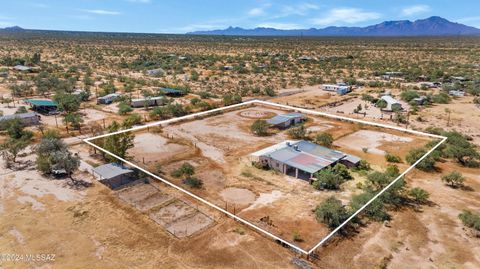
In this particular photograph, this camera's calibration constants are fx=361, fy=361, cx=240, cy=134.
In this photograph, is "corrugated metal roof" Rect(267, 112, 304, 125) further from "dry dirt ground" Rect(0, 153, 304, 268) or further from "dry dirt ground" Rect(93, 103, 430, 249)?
"dry dirt ground" Rect(0, 153, 304, 268)

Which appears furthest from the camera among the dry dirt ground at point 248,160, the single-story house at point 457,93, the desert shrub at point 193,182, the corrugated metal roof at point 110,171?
the single-story house at point 457,93

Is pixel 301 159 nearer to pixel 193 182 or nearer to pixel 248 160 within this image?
pixel 248 160

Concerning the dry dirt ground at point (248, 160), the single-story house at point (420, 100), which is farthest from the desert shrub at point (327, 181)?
the single-story house at point (420, 100)

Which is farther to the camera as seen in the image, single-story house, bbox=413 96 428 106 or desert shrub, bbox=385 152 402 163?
single-story house, bbox=413 96 428 106

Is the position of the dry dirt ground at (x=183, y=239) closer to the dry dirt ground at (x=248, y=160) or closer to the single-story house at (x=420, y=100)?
the dry dirt ground at (x=248, y=160)

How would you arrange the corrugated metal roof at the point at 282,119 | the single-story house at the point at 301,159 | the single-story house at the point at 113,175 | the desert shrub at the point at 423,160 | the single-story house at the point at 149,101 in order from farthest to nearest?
the single-story house at the point at 149,101 → the corrugated metal roof at the point at 282,119 → the desert shrub at the point at 423,160 → the single-story house at the point at 301,159 → the single-story house at the point at 113,175

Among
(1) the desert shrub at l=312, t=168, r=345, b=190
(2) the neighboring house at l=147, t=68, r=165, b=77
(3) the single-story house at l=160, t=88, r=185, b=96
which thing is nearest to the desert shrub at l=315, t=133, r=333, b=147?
(1) the desert shrub at l=312, t=168, r=345, b=190

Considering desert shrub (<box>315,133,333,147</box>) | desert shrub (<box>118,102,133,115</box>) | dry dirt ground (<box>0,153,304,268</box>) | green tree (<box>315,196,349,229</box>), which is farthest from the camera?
desert shrub (<box>118,102,133,115</box>)
